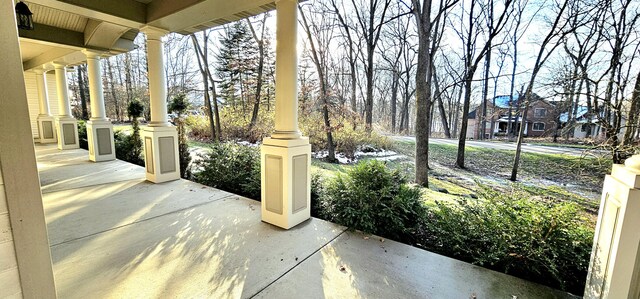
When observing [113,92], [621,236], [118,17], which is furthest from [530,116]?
[113,92]

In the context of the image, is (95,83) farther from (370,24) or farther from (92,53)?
(370,24)

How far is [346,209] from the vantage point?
314cm

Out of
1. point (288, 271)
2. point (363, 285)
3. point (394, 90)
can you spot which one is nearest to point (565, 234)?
point (363, 285)

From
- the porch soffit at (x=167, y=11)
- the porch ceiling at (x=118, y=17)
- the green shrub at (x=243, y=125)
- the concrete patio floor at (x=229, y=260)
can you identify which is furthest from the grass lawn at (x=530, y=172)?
the green shrub at (x=243, y=125)

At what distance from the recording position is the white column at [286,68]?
295 centimetres

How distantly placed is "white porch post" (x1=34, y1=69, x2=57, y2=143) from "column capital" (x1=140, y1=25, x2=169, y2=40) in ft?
26.4

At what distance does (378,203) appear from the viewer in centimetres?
304

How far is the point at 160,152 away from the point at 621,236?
5.82 metres

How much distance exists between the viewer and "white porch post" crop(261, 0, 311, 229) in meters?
2.96

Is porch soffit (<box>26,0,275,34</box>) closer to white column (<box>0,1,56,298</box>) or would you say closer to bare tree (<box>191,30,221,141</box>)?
white column (<box>0,1,56,298</box>)

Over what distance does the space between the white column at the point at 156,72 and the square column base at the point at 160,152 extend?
0.60ft

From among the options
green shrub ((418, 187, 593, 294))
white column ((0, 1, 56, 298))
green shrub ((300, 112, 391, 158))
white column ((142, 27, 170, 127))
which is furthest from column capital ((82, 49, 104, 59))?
green shrub ((418, 187, 593, 294))

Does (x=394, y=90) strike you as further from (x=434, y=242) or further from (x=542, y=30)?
(x=434, y=242)

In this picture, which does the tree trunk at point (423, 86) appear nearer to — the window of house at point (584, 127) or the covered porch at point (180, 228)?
the window of house at point (584, 127)
